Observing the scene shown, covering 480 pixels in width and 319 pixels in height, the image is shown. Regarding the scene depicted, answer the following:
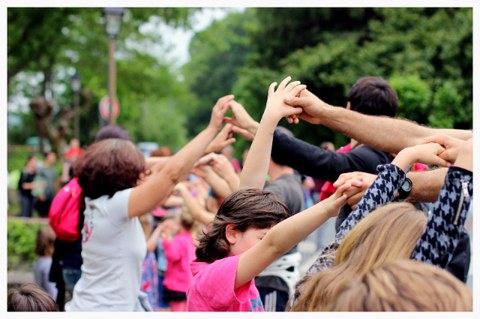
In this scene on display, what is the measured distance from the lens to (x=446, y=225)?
188cm

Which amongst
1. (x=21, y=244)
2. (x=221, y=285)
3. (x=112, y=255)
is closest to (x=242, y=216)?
(x=221, y=285)

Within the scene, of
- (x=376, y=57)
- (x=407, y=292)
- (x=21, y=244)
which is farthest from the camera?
(x=376, y=57)

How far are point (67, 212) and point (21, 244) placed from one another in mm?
6522

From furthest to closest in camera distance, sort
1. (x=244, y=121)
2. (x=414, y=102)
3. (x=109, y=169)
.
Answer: (x=414, y=102) → (x=109, y=169) → (x=244, y=121)

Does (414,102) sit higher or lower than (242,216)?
higher

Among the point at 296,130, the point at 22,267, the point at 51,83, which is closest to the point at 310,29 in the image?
the point at 296,130

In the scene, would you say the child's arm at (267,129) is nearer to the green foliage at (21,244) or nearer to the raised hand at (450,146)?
the raised hand at (450,146)

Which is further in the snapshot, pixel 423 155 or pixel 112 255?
pixel 112 255

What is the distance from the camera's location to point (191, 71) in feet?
192

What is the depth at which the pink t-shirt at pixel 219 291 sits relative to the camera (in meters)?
2.52

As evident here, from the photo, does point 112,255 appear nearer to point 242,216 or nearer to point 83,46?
point 242,216

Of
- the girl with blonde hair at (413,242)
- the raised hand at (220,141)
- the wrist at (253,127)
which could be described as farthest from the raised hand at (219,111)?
the girl with blonde hair at (413,242)

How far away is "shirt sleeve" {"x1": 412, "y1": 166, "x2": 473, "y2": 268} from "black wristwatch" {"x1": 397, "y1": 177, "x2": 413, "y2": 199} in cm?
50
